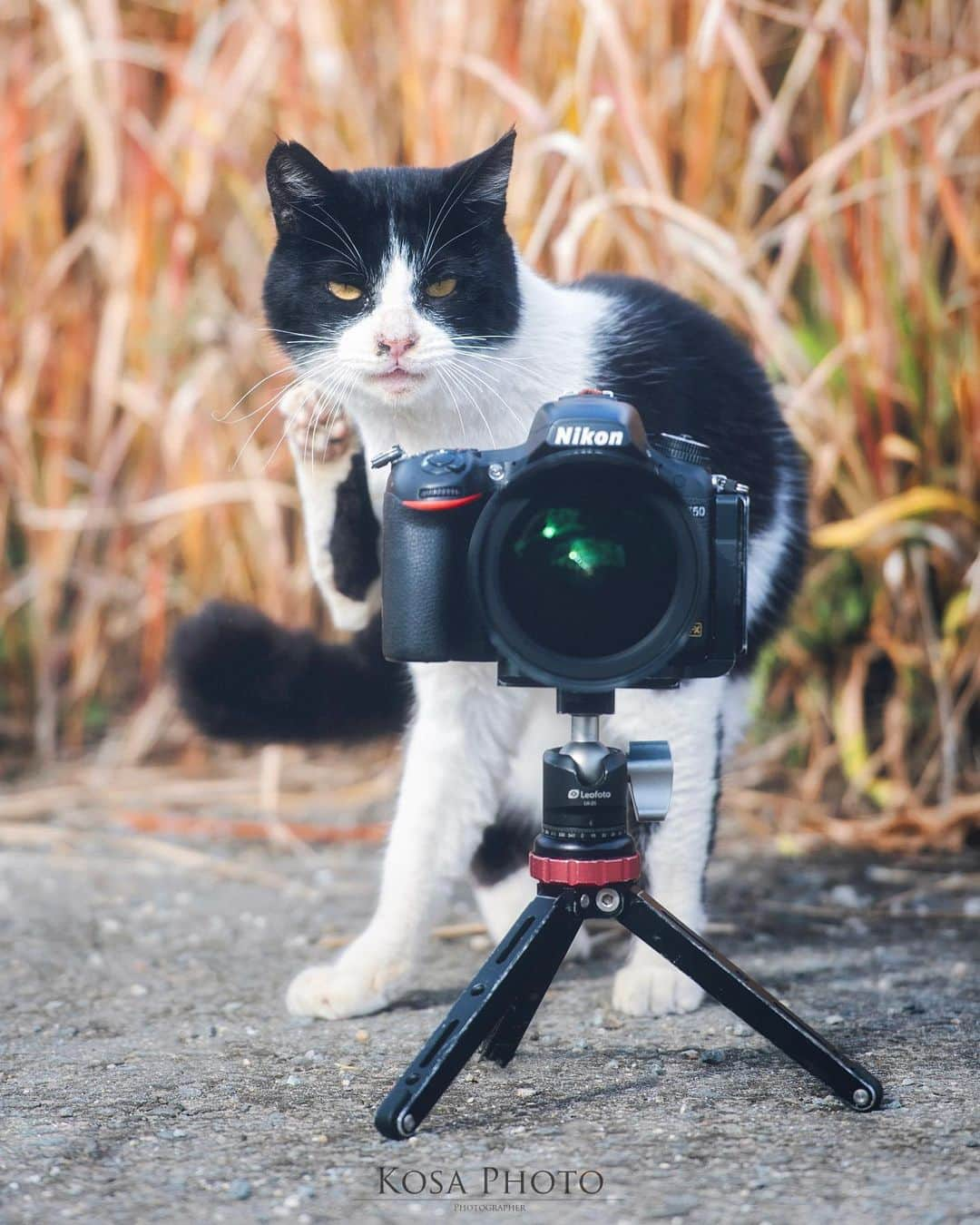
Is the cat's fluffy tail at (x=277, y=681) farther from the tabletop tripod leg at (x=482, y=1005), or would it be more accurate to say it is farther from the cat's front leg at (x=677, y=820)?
the tabletop tripod leg at (x=482, y=1005)

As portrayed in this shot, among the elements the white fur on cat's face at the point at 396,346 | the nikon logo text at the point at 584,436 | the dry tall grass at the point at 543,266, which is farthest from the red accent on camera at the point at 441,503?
the dry tall grass at the point at 543,266

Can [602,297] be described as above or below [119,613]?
above

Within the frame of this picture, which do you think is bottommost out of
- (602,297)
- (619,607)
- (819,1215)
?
(819,1215)

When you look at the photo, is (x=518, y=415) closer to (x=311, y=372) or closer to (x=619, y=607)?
(x=311, y=372)

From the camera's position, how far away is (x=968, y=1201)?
3.66 feet

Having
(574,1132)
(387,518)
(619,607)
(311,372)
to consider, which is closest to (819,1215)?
(574,1132)

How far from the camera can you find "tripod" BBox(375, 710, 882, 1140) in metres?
1.30

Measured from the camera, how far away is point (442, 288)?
156 centimetres

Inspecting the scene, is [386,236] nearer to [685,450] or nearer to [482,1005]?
[685,450]

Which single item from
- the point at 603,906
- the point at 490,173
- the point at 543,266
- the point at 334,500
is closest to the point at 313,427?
the point at 334,500

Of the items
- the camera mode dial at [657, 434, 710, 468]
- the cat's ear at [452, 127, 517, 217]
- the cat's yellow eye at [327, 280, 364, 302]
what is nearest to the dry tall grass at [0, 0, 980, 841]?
the cat's ear at [452, 127, 517, 217]

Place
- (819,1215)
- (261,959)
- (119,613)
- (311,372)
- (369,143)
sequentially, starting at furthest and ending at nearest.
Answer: (119,613), (369,143), (261,959), (311,372), (819,1215)

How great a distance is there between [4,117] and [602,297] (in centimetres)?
161

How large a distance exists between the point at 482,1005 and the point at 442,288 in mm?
733
